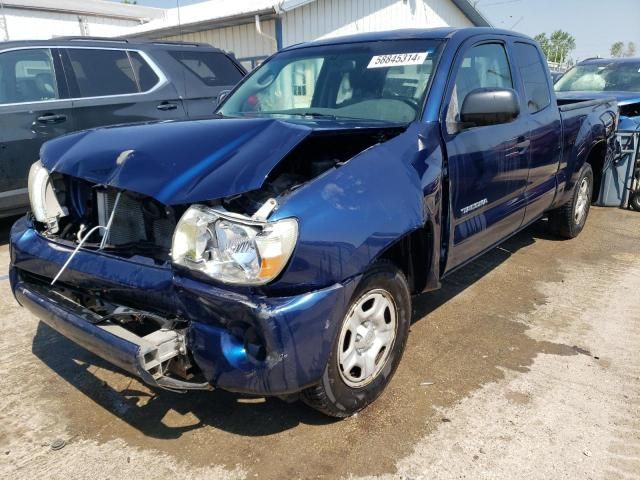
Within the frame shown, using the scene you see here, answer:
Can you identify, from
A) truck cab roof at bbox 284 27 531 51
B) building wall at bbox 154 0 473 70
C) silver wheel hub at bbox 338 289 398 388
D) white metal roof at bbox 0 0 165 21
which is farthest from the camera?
white metal roof at bbox 0 0 165 21

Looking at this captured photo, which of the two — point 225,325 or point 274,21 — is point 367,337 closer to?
point 225,325

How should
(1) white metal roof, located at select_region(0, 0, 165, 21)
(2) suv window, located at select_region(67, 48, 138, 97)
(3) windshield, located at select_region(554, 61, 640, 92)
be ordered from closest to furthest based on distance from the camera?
1. (2) suv window, located at select_region(67, 48, 138, 97)
2. (3) windshield, located at select_region(554, 61, 640, 92)
3. (1) white metal roof, located at select_region(0, 0, 165, 21)

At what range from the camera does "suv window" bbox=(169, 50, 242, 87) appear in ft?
21.2

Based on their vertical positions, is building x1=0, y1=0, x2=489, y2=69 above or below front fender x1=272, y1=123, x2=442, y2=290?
above

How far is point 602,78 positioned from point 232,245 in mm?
8661

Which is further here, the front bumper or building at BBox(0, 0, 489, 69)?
building at BBox(0, 0, 489, 69)

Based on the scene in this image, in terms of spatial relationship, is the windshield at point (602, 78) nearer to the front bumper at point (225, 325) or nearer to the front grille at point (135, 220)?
the front bumper at point (225, 325)

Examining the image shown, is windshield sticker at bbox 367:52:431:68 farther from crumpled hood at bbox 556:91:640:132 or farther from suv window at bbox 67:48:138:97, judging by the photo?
crumpled hood at bbox 556:91:640:132

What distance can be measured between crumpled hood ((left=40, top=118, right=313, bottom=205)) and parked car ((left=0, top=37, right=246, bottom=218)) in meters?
2.88

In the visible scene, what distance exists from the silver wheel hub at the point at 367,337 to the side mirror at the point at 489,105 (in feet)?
3.90

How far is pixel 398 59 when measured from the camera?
3.29m

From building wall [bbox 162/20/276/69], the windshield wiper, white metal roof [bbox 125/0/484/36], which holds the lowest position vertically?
the windshield wiper

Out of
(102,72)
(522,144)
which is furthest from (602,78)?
(102,72)

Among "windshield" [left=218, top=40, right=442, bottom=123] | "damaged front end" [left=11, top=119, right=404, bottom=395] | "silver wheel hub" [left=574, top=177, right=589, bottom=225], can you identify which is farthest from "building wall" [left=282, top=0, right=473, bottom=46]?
"damaged front end" [left=11, top=119, right=404, bottom=395]
